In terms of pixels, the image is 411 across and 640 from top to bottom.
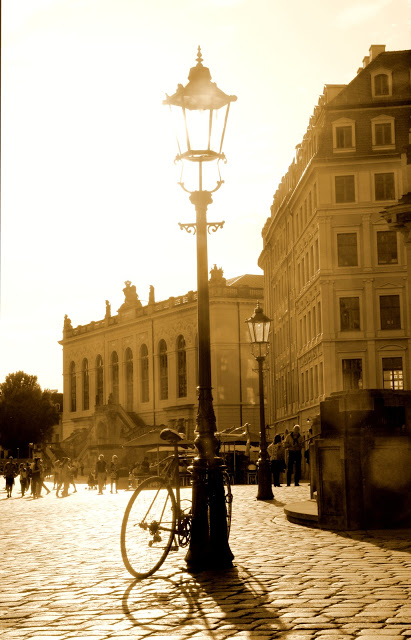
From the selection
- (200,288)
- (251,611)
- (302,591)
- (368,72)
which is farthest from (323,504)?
(368,72)

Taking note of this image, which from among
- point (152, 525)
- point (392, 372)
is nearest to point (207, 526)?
point (152, 525)

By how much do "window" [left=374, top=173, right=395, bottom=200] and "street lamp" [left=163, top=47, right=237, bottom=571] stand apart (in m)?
42.8

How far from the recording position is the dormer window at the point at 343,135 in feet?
174

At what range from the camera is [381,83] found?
53.1 m

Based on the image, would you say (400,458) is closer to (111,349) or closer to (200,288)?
(200,288)

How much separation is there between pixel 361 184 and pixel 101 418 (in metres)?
47.2

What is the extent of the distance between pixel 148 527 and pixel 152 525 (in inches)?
1.8

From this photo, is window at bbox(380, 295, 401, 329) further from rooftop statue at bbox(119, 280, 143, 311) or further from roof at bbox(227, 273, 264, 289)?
rooftop statue at bbox(119, 280, 143, 311)

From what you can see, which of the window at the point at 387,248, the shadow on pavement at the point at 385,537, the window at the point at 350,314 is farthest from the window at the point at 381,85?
the shadow on pavement at the point at 385,537

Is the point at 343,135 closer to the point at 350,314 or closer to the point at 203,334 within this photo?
the point at 350,314

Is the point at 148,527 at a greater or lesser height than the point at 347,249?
lesser

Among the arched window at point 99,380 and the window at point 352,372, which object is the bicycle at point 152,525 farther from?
the arched window at point 99,380

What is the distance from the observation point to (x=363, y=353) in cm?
5234

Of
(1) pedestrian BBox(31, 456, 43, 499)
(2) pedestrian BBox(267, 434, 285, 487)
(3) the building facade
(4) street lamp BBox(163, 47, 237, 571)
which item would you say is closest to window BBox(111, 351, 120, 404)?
(3) the building facade
